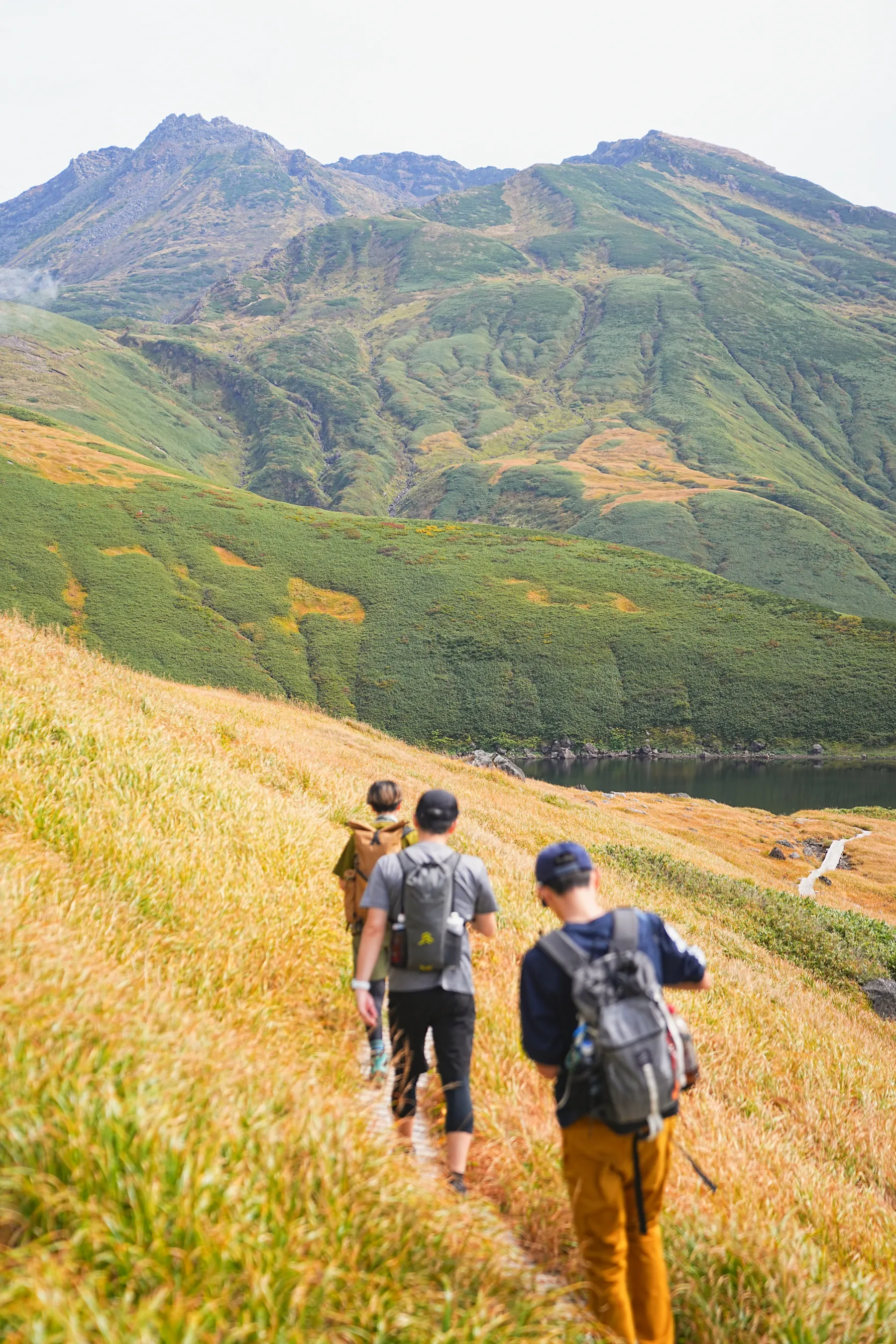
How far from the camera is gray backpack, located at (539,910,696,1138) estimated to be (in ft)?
10.5

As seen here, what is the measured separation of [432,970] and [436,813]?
0.98 meters

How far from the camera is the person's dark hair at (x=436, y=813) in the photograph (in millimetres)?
4695

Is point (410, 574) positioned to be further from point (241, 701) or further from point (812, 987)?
point (812, 987)

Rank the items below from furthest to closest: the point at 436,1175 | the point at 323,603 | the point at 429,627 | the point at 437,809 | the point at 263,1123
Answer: the point at 323,603
the point at 429,627
the point at 437,809
the point at 436,1175
the point at 263,1123

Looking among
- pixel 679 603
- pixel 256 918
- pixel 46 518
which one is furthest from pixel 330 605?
pixel 256 918

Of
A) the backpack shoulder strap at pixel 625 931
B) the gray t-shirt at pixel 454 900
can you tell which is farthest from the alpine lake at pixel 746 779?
the backpack shoulder strap at pixel 625 931

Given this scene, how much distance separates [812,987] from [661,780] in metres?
65.2

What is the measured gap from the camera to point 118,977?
3.82 m

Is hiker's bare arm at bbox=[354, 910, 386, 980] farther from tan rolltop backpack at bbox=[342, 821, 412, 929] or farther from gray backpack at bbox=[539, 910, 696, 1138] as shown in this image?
gray backpack at bbox=[539, 910, 696, 1138]

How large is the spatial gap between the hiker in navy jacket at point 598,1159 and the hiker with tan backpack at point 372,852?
6.30 ft

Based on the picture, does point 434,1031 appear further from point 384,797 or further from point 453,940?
point 384,797

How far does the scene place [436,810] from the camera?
185 inches

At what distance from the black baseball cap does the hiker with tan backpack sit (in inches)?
26.6

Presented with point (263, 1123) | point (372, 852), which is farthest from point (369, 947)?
point (263, 1123)
